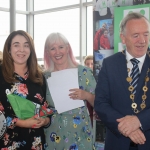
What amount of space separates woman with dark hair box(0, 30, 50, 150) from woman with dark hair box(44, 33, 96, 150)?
0.34 ft

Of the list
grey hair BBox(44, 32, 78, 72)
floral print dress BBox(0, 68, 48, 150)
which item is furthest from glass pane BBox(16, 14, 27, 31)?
floral print dress BBox(0, 68, 48, 150)

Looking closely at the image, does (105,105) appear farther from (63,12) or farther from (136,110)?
(63,12)

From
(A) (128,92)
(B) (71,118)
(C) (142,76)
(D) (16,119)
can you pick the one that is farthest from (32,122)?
(C) (142,76)

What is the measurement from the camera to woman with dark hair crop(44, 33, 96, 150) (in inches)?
94.3

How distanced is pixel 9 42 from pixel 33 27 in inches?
222

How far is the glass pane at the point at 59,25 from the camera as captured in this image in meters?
6.91

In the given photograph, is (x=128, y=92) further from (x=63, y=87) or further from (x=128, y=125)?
(x=63, y=87)

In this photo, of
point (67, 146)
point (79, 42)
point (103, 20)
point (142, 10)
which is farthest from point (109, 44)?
point (79, 42)

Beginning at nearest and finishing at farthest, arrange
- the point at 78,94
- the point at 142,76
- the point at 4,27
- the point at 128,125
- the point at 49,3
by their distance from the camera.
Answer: the point at 128,125 < the point at 142,76 < the point at 78,94 < the point at 4,27 < the point at 49,3

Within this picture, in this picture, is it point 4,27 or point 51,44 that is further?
point 4,27

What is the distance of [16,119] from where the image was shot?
2.18 metres

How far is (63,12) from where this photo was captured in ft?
23.8

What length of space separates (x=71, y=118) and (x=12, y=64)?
694mm

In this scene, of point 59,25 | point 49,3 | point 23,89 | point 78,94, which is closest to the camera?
point 23,89
